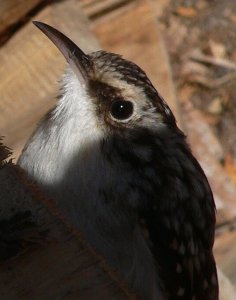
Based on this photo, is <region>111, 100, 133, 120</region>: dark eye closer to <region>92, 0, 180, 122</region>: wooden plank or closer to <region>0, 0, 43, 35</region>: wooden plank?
<region>0, 0, 43, 35</region>: wooden plank

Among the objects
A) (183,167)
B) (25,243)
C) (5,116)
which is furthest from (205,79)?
(25,243)

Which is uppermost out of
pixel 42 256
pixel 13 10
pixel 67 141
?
pixel 13 10

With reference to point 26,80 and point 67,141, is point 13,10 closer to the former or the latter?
point 26,80

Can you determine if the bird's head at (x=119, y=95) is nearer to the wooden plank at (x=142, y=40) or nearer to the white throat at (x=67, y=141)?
the white throat at (x=67, y=141)

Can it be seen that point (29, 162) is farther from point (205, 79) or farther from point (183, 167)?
point (205, 79)

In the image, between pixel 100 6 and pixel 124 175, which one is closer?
pixel 124 175

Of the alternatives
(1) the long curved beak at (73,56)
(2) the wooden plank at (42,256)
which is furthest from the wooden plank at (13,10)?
(2) the wooden plank at (42,256)

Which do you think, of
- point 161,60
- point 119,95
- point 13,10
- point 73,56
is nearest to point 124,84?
point 119,95
